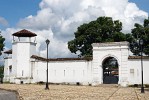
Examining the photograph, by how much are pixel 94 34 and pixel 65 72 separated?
13.4 metres

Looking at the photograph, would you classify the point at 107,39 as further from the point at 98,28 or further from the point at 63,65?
the point at 63,65

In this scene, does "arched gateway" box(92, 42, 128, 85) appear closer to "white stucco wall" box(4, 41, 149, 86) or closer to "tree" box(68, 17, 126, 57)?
"white stucco wall" box(4, 41, 149, 86)

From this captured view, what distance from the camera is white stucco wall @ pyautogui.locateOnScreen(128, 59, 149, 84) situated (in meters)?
35.6

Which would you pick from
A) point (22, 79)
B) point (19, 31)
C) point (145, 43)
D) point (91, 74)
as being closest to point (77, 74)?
point (91, 74)

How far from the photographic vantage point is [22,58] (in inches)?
1697

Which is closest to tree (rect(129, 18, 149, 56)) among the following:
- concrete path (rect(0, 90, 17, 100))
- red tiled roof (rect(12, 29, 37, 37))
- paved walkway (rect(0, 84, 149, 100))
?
red tiled roof (rect(12, 29, 37, 37))

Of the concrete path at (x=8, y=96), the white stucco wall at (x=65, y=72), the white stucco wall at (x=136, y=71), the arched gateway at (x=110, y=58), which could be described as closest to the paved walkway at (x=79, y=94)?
the concrete path at (x=8, y=96)

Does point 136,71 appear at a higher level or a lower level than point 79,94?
higher

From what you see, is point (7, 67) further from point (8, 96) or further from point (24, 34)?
point (8, 96)

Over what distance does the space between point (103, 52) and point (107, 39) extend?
1238 centimetres

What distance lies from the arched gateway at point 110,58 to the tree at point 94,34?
12.0 m

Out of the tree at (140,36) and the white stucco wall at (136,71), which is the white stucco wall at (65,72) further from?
the tree at (140,36)

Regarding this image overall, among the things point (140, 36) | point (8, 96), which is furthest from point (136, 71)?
point (8, 96)

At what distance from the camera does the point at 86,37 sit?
5234cm
